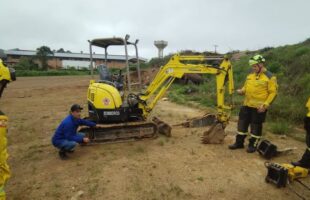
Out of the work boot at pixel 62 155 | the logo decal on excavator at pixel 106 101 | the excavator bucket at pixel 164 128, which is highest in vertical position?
the logo decal on excavator at pixel 106 101

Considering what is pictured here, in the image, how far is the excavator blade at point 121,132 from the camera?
289 inches

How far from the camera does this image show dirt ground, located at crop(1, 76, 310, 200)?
191 inches

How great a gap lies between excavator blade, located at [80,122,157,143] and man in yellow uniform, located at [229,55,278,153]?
2.28 meters

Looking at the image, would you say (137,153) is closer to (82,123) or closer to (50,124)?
(82,123)

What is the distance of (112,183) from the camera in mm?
5184

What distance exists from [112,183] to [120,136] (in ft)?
8.00

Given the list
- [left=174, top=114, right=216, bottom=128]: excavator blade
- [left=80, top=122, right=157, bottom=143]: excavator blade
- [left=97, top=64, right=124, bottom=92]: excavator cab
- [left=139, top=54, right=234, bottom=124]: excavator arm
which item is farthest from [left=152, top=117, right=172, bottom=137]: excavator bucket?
[left=97, top=64, right=124, bottom=92]: excavator cab

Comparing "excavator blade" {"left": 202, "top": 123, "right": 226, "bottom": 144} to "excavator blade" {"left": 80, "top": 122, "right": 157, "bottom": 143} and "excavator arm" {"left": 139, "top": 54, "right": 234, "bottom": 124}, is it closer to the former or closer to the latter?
"excavator arm" {"left": 139, "top": 54, "right": 234, "bottom": 124}

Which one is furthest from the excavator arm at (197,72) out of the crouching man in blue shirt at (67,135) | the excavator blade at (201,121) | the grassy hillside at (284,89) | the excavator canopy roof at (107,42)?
the grassy hillside at (284,89)

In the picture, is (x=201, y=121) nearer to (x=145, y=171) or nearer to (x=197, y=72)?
(x=197, y=72)

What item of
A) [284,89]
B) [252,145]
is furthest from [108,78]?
[284,89]

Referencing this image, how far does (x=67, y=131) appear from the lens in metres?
6.39

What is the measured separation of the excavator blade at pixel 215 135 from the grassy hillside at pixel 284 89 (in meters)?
2.01

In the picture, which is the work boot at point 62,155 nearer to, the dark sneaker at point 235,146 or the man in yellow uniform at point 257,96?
the dark sneaker at point 235,146
